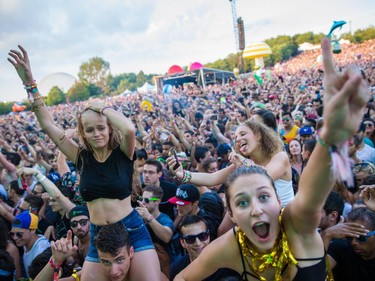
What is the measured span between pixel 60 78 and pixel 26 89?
64679 mm

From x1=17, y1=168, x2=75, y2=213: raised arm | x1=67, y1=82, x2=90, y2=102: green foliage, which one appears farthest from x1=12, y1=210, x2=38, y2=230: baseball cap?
x1=67, y1=82, x2=90, y2=102: green foliage

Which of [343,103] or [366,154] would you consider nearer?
[343,103]

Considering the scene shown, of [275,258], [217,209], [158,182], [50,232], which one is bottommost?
[50,232]

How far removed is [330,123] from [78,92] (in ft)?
197

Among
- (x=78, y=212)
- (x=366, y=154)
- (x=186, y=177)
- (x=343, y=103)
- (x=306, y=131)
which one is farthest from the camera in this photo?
(x=306, y=131)

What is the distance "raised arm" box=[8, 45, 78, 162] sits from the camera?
271cm

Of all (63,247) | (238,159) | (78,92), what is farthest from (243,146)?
(78,92)

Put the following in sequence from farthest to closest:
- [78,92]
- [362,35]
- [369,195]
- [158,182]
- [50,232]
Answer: [78,92] < [362,35] < [158,182] < [50,232] < [369,195]

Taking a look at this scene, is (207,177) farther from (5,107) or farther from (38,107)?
(5,107)

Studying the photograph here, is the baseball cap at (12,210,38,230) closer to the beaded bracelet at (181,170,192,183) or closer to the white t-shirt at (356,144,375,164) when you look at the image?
the beaded bracelet at (181,170,192,183)

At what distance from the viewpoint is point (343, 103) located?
1.01m

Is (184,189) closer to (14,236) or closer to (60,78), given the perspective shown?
(14,236)

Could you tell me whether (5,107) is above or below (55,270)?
above

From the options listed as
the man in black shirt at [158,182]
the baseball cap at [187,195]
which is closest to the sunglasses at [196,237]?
the baseball cap at [187,195]
